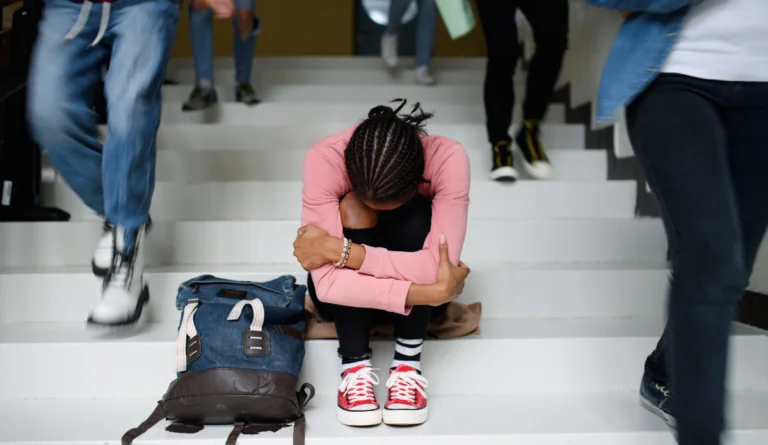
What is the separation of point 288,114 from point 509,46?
3.12ft

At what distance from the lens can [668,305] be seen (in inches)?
35.6

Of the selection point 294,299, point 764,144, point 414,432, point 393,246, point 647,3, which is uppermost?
point 647,3

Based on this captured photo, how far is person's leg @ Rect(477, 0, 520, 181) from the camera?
6.33ft

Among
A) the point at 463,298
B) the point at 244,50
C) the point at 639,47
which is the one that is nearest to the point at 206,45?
the point at 244,50

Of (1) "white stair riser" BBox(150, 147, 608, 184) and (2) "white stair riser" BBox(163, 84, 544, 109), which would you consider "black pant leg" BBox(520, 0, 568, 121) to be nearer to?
(1) "white stair riser" BBox(150, 147, 608, 184)

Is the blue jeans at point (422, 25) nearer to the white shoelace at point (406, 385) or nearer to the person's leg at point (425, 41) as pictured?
the person's leg at point (425, 41)

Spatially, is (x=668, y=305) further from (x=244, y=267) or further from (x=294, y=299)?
(x=244, y=267)

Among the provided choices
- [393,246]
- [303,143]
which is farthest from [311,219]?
[303,143]

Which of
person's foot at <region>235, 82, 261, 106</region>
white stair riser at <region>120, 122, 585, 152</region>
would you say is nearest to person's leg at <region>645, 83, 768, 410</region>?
white stair riser at <region>120, 122, 585, 152</region>

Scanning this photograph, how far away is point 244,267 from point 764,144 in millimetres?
1235

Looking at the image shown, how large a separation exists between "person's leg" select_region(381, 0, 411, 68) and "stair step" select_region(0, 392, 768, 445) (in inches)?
79.5

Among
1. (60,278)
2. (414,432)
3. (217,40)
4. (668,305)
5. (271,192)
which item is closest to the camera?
(668,305)

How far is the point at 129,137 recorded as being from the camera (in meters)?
1.34

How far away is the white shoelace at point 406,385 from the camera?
4.08 ft
